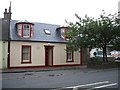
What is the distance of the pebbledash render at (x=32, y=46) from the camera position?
3130 cm

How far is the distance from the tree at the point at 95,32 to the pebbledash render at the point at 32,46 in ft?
9.68

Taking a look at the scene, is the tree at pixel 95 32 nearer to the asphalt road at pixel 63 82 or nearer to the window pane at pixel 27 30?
the window pane at pixel 27 30

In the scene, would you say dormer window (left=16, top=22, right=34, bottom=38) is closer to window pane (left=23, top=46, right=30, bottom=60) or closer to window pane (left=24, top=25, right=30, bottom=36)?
window pane (left=24, top=25, right=30, bottom=36)

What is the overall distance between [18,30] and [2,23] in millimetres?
2575

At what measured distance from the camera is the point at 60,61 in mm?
35688

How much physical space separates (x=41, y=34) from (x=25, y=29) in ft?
7.80

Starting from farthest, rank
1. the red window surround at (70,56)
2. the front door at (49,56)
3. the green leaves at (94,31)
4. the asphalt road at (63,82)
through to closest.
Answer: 1. the red window surround at (70,56)
2. the front door at (49,56)
3. the green leaves at (94,31)
4. the asphalt road at (63,82)

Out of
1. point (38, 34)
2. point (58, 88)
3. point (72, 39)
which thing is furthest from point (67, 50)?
point (58, 88)

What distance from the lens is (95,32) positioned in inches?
1220

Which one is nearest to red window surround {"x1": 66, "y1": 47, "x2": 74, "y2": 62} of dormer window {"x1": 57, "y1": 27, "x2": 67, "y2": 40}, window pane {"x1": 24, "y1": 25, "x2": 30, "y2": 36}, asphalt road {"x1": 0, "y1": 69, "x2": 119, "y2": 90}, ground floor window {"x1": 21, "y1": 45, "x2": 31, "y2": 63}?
dormer window {"x1": 57, "y1": 27, "x2": 67, "y2": 40}

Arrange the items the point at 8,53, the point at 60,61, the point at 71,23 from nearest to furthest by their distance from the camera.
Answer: the point at 8,53 < the point at 71,23 < the point at 60,61

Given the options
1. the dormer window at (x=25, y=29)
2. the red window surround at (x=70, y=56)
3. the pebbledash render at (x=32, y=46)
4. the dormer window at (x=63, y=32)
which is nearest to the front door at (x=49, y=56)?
the pebbledash render at (x=32, y=46)

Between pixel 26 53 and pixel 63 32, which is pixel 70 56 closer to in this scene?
pixel 63 32

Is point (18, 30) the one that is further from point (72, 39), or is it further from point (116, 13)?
point (116, 13)
